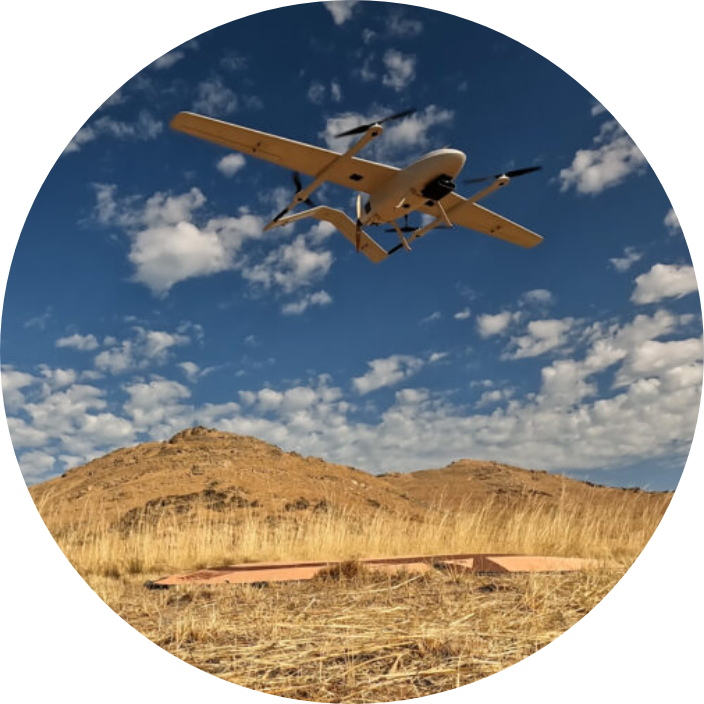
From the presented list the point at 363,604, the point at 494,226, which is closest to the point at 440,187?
the point at 494,226

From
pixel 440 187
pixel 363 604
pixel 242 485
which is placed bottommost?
pixel 363 604

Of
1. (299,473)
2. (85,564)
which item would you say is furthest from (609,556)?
(299,473)

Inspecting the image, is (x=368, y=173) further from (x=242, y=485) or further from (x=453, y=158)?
(x=242, y=485)

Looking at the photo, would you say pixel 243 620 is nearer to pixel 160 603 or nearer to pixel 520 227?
pixel 160 603

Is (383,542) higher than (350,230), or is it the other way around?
(350,230)

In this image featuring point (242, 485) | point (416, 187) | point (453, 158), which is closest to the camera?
point (453, 158)

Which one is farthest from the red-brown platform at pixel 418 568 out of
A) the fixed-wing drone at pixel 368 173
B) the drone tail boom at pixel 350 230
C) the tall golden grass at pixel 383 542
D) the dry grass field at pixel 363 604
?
the drone tail boom at pixel 350 230

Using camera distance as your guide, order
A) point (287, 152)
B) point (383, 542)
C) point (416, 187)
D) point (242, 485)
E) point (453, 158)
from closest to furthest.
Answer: point (383, 542) < point (453, 158) < point (416, 187) < point (287, 152) < point (242, 485)

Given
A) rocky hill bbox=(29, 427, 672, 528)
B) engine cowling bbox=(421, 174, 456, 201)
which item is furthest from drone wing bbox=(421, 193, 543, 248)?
rocky hill bbox=(29, 427, 672, 528)
